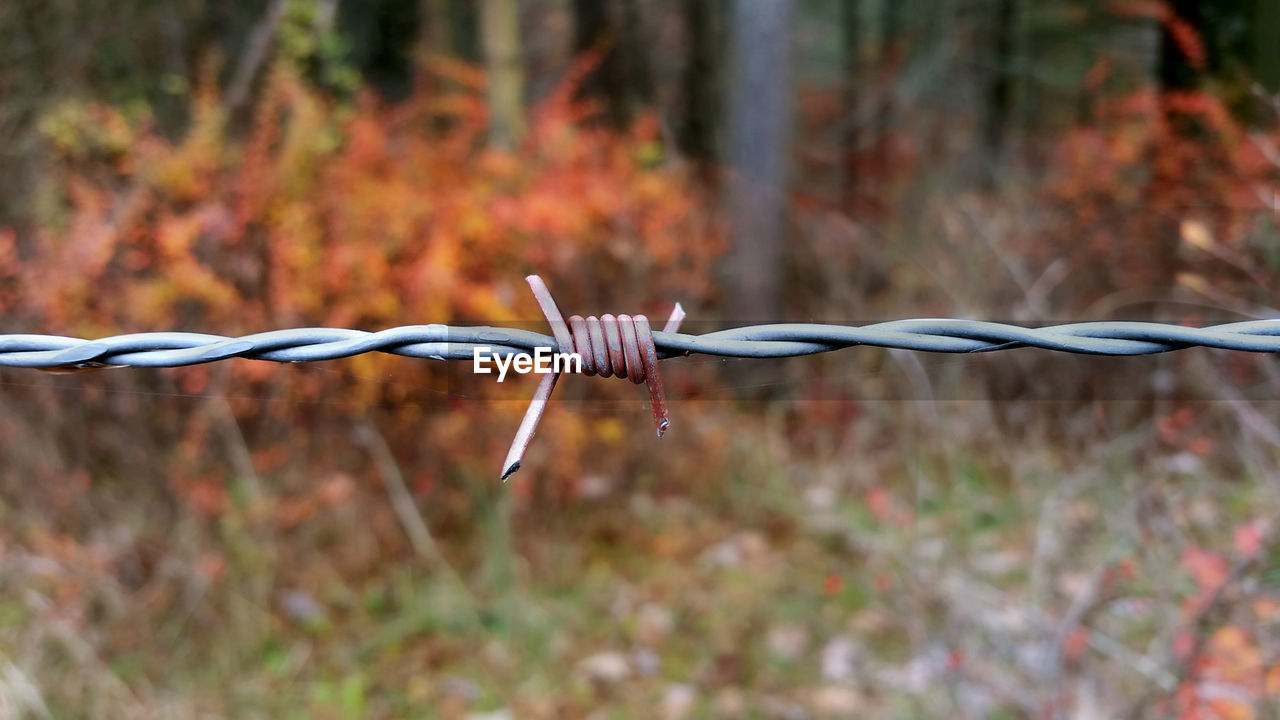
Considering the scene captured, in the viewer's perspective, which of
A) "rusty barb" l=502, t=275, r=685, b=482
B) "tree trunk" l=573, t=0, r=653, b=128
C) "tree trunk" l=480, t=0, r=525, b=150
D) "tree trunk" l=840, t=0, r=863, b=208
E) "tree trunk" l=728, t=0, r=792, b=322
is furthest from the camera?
"tree trunk" l=840, t=0, r=863, b=208

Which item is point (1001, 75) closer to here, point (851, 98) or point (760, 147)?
point (851, 98)

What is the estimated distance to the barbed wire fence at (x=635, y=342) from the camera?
0.80 meters

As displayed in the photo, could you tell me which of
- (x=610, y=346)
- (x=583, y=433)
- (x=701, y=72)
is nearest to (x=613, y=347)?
(x=610, y=346)

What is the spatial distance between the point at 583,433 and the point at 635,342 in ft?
10.3

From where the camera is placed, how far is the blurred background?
271 cm

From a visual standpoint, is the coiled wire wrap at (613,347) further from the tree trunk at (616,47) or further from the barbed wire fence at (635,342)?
the tree trunk at (616,47)

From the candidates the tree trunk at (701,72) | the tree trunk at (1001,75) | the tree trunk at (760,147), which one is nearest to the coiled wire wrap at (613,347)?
the tree trunk at (760,147)

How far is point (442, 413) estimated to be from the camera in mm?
3715

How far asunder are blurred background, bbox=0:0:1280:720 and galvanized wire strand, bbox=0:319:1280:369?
1.53 metres

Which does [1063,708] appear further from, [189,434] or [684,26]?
[684,26]

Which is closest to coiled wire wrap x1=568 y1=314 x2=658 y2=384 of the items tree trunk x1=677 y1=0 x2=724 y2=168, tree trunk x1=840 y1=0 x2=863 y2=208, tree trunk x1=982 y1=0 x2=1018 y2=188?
tree trunk x1=840 y1=0 x2=863 y2=208

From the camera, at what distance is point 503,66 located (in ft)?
17.4

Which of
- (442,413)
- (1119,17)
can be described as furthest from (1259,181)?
(442,413)

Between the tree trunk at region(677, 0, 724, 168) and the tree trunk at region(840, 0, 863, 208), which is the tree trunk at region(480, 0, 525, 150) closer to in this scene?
the tree trunk at region(677, 0, 724, 168)
